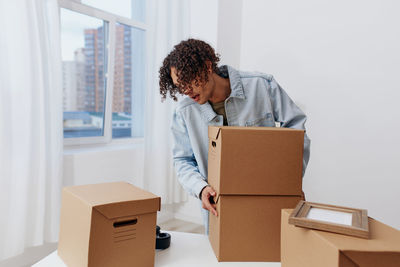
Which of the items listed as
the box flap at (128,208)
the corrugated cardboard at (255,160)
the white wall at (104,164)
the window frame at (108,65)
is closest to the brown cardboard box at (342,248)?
the corrugated cardboard at (255,160)

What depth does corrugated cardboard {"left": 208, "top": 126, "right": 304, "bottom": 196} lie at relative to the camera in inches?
36.8

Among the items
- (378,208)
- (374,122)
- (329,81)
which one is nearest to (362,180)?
(378,208)

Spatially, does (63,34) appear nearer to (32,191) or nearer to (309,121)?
(32,191)

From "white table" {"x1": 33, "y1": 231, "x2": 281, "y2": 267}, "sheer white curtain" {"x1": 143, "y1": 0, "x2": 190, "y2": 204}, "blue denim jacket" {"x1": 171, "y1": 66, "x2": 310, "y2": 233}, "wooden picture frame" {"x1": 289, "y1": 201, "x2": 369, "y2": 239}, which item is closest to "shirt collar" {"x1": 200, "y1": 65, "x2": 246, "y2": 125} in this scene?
"blue denim jacket" {"x1": 171, "y1": 66, "x2": 310, "y2": 233}

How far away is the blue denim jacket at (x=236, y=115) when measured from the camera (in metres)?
1.33

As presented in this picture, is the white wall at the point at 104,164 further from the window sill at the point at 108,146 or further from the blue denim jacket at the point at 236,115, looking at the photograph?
the blue denim jacket at the point at 236,115

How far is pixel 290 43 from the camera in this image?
8.15 ft

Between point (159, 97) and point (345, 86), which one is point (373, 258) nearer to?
point (345, 86)

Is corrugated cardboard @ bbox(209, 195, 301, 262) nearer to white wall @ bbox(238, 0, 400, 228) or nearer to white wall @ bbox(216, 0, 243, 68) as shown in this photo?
white wall @ bbox(238, 0, 400, 228)

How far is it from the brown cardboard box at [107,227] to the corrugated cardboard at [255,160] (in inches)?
8.9

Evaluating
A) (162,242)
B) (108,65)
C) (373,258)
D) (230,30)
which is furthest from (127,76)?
(373,258)

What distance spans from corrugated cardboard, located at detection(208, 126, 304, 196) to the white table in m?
0.22

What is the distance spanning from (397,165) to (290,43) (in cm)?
113

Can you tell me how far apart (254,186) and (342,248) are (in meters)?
0.39
